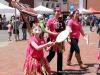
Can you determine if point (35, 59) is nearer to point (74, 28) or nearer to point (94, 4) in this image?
point (74, 28)

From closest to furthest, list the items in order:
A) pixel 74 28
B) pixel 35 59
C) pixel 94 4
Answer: pixel 35 59, pixel 74 28, pixel 94 4

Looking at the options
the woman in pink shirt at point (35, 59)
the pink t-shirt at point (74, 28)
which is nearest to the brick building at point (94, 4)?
the pink t-shirt at point (74, 28)

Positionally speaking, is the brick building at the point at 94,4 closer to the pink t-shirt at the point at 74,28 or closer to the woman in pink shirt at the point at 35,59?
the pink t-shirt at the point at 74,28

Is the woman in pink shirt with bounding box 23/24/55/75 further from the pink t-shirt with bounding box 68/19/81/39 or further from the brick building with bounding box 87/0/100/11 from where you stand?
the brick building with bounding box 87/0/100/11

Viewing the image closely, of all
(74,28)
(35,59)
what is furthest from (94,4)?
(35,59)

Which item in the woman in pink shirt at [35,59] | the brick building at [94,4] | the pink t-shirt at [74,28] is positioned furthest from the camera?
the brick building at [94,4]

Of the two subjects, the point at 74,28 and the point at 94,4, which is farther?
the point at 94,4

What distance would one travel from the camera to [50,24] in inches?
271

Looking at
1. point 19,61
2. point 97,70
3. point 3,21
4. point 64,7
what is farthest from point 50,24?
point 64,7

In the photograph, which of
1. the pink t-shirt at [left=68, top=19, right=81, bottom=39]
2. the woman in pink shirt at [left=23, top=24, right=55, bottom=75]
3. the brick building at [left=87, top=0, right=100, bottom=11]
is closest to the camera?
the woman in pink shirt at [left=23, top=24, right=55, bottom=75]

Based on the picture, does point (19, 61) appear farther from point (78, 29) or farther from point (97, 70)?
point (97, 70)

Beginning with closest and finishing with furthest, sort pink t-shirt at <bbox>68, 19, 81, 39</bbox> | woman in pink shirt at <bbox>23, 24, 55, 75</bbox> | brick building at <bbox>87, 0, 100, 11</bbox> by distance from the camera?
woman in pink shirt at <bbox>23, 24, 55, 75</bbox> → pink t-shirt at <bbox>68, 19, 81, 39</bbox> → brick building at <bbox>87, 0, 100, 11</bbox>

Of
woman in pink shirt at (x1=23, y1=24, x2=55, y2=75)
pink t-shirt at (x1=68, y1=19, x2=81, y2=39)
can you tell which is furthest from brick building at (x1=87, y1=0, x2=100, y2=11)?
woman in pink shirt at (x1=23, y1=24, x2=55, y2=75)

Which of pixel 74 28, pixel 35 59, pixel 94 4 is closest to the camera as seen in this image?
pixel 35 59
